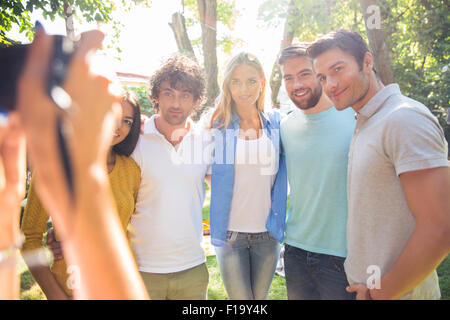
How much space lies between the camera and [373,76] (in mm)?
1715

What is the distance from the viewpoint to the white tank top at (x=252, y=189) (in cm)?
236

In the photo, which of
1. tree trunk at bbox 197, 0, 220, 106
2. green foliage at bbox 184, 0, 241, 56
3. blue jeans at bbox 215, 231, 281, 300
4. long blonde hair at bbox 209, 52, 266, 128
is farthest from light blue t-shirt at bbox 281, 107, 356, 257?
green foliage at bbox 184, 0, 241, 56

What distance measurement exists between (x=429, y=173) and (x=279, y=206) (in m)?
1.17

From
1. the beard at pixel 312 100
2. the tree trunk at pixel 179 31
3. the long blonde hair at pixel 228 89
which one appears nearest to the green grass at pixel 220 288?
the long blonde hair at pixel 228 89

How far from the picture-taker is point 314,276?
6.72ft

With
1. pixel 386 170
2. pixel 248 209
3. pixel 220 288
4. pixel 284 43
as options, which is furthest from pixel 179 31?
pixel 386 170

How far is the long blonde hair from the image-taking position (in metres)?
2.55

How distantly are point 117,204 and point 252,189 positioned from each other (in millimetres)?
1011

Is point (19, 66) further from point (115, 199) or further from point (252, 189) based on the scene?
point (252, 189)

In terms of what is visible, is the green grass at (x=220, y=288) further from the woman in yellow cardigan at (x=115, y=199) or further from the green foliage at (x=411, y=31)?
the green foliage at (x=411, y=31)

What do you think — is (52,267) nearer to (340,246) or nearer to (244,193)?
(244,193)

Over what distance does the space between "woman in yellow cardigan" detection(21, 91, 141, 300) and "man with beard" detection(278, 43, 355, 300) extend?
1.10m

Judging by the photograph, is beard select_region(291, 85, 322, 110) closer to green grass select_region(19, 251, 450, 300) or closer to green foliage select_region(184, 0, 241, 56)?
green grass select_region(19, 251, 450, 300)
